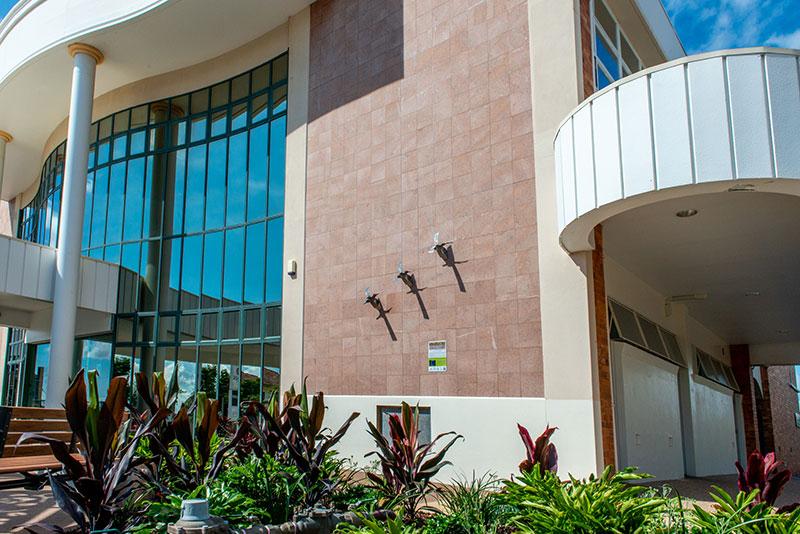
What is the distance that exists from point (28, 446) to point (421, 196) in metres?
6.64

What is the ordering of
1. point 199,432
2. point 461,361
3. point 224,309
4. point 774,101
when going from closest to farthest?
point 199,432 < point 774,101 < point 461,361 < point 224,309

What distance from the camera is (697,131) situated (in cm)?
636

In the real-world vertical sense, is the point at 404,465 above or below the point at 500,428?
below

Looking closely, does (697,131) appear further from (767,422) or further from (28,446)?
(767,422)

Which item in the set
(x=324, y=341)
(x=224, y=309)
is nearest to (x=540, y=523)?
(x=324, y=341)

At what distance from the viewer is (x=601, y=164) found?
7051 millimetres

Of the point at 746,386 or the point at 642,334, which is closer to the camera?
the point at 642,334

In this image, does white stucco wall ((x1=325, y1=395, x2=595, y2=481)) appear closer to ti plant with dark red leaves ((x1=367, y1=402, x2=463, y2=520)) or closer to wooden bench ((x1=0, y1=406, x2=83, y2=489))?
ti plant with dark red leaves ((x1=367, y1=402, x2=463, y2=520))

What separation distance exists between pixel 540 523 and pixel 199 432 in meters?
3.14

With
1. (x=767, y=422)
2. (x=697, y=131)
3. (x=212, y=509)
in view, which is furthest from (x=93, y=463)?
(x=767, y=422)

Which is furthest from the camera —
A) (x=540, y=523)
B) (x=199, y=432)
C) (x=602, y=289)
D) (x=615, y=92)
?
(x=602, y=289)

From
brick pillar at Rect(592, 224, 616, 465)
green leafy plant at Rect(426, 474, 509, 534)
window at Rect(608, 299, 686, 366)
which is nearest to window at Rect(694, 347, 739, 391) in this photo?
window at Rect(608, 299, 686, 366)

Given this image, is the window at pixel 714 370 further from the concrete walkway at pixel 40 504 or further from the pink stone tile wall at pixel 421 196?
the pink stone tile wall at pixel 421 196

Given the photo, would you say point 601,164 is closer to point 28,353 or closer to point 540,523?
point 540,523
